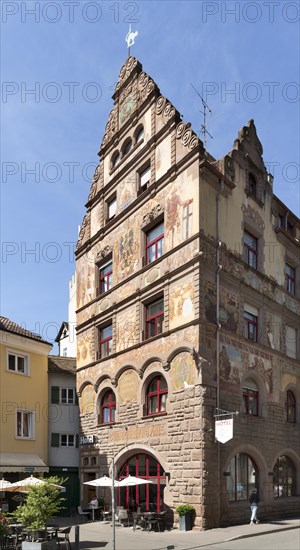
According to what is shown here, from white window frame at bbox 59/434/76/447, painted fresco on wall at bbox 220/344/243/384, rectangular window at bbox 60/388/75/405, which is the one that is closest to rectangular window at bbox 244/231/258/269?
painted fresco on wall at bbox 220/344/243/384

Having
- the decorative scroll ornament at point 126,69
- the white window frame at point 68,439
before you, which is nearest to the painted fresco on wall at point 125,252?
the decorative scroll ornament at point 126,69

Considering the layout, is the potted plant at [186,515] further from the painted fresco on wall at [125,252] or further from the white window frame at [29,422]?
the painted fresco on wall at [125,252]

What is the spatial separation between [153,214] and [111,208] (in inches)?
242

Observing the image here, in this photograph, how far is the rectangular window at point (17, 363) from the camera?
3250 centimetres

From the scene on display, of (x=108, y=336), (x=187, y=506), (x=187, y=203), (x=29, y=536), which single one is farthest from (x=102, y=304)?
(x=29, y=536)

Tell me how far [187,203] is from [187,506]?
13086 mm

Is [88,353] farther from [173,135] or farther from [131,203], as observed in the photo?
[173,135]

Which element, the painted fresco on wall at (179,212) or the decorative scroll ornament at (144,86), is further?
the decorative scroll ornament at (144,86)

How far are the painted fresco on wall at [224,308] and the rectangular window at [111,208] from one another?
1040 centimetres

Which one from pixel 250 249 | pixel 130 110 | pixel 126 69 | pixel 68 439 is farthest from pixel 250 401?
pixel 126 69

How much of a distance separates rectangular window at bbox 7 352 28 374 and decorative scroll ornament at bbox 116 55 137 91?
690 inches

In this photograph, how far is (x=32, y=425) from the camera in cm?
3300

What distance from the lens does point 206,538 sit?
68.1 feet

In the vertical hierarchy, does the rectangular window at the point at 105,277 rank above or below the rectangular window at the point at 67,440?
above
